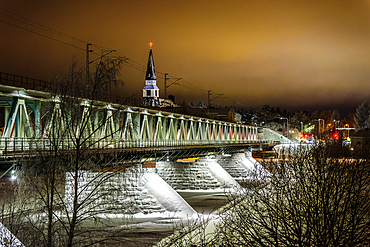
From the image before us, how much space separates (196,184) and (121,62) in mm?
40563

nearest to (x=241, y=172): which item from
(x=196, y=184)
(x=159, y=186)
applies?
(x=196, y=184)

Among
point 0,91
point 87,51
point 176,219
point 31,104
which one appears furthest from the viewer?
point 176,219

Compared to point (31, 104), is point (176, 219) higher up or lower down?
lower down

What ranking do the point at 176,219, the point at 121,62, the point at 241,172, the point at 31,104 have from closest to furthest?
the point at 121,62 → the point at 31,104 → the point at 176,219 → the point at 241,172

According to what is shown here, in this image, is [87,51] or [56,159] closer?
[56,159]

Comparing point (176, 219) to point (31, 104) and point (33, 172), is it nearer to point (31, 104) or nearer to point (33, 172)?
point (31, 104)

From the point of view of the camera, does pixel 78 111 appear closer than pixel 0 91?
Yes

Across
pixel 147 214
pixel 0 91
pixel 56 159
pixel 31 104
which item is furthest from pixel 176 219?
pixel 56 159

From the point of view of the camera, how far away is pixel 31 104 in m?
26.1

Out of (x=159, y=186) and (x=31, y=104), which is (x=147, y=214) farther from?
(x=31, y=104)

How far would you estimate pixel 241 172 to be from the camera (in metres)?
75.7

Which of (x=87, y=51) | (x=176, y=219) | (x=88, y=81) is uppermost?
(x=87, y=51)

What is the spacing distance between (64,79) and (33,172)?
3.65 metres

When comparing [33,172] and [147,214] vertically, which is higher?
[33,172]
